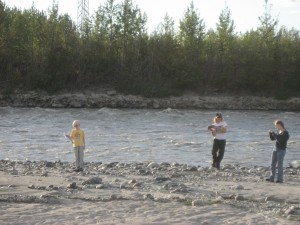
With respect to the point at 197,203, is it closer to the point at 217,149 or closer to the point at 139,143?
the point at 217,149

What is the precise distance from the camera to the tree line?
6675cm

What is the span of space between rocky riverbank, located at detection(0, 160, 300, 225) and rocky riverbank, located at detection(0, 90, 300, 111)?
Result: 43.0 metres

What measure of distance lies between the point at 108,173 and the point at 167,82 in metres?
54.5

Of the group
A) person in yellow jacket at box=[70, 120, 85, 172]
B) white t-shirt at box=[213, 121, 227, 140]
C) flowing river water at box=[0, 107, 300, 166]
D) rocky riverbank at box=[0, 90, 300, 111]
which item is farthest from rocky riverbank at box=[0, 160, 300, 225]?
Answer: rocky riverbank at box=[0, 90, 300, 111]

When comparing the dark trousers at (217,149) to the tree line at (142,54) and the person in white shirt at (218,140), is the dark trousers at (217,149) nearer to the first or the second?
the person in white shirt at (218,140)

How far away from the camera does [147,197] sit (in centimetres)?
1088

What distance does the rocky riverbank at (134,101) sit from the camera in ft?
191

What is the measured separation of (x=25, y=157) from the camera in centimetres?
2045

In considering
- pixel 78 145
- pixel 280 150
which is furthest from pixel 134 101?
pixel 280 150

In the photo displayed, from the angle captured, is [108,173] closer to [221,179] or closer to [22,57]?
[221,179]

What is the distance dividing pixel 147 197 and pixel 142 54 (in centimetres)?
6219

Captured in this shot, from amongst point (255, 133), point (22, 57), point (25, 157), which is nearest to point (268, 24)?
point (22, 57)

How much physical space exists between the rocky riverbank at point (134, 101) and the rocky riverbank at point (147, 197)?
4304 cm

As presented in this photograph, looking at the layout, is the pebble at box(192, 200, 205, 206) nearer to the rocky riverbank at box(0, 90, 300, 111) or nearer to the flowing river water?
the flowing river water
